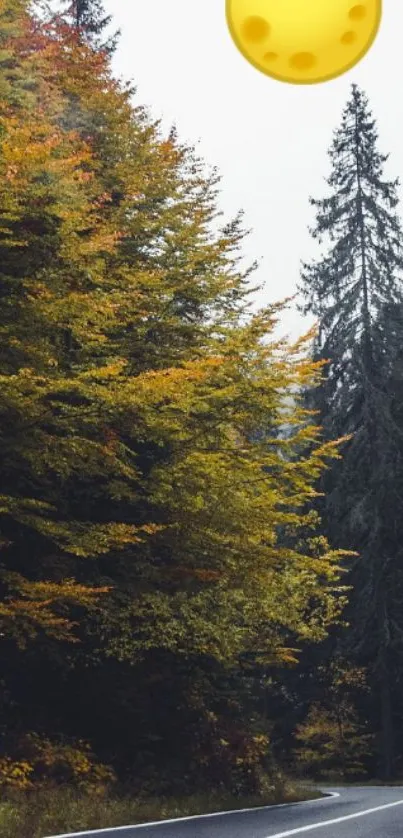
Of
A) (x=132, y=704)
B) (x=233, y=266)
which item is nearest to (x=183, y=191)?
(x=233, y=266)

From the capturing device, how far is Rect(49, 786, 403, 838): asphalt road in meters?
10.6

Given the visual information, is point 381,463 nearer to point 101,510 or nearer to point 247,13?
point 101,510

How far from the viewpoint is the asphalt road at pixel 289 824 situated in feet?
34.6

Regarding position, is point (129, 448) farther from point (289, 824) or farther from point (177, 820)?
point (289, 824)

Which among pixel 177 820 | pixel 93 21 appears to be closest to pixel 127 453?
pixel 177 820

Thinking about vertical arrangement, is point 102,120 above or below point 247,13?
above

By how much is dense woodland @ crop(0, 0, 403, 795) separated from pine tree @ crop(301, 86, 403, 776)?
11800 millimetres

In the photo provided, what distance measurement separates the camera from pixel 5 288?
459 inches

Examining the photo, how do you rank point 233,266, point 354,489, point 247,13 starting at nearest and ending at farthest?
point 247,13, point 233,266, point 354,489

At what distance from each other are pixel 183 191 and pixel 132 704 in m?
8.55

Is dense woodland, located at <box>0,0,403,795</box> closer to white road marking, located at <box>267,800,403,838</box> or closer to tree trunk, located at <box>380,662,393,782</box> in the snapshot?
white road marking, located at <box>267,800,403,838</box>

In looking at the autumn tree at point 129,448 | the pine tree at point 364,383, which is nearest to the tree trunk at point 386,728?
the pine tree at point 364,383

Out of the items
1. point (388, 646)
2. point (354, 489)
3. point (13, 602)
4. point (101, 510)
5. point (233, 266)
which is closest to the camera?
point (13, 602)

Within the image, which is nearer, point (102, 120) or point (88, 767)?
point (88, 767)
